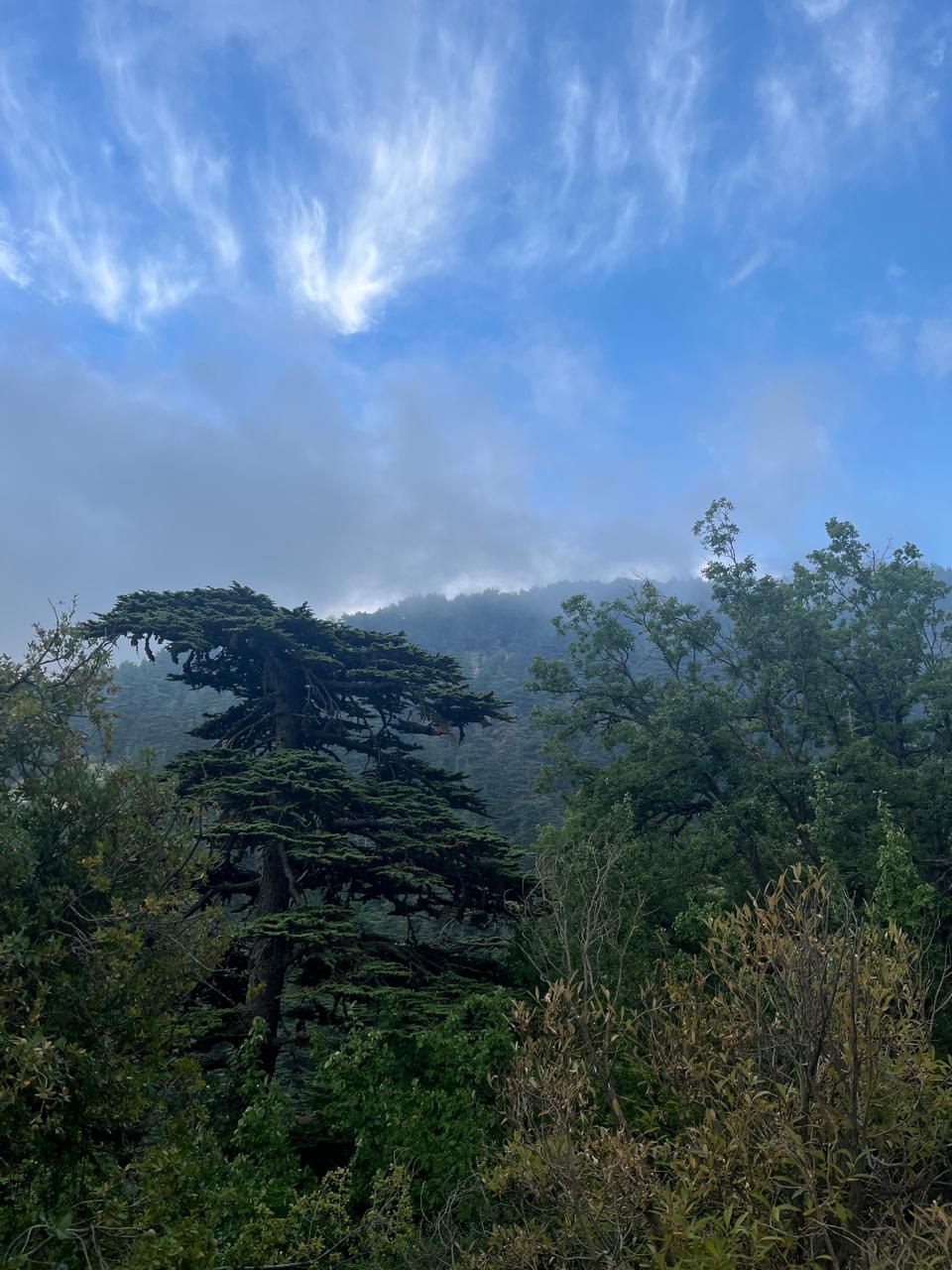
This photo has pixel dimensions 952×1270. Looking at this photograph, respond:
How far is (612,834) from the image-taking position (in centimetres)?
2009

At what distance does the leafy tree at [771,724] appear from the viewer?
1977 cm

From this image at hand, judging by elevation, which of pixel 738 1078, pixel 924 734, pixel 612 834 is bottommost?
pixel 738 1078

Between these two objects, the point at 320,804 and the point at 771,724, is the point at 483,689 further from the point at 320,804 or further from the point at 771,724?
the point at 320,804

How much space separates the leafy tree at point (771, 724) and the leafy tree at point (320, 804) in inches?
185

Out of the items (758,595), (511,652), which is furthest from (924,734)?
(511,652)

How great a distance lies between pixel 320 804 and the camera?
1791cm

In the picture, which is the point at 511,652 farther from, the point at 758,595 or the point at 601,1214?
the point at 601,1214

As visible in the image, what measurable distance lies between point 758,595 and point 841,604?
2.65 meters

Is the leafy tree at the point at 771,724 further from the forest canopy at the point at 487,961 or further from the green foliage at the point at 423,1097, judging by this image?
the green foliage at the point at 423,1097

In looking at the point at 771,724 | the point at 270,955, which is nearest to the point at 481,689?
the point at 771,724

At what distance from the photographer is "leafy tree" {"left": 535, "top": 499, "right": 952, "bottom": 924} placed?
19.8m

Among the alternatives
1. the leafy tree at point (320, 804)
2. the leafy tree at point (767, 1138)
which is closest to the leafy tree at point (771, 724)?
the leafy tree at point (320, 804)

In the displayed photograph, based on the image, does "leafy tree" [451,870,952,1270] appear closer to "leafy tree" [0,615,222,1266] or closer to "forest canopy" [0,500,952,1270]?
"forest canopy" [0,500,952,1270]

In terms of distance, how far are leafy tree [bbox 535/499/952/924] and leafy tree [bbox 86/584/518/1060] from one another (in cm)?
469
